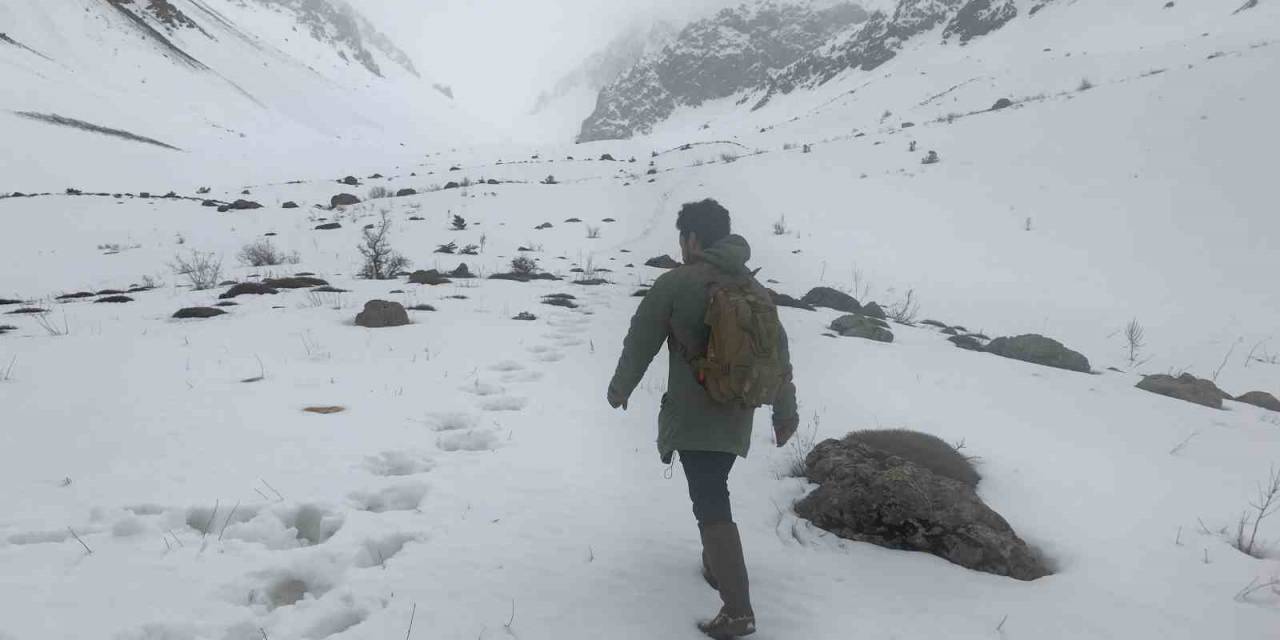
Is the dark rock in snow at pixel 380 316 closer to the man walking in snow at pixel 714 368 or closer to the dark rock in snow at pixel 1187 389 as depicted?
the man walking in snow at pixel 714 368

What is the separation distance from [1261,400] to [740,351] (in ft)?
23.8

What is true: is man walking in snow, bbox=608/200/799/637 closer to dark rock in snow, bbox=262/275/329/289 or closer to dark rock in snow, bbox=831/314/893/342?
dark rock in snow, bbox=831/314/893/342

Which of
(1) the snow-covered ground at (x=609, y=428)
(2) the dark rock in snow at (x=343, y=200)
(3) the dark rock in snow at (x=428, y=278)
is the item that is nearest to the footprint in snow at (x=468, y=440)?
(1) the snow-covered ground at (x=609, y=428)

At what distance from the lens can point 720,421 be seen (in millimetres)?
2736

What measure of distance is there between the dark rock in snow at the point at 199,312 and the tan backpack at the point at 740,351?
7116 mm

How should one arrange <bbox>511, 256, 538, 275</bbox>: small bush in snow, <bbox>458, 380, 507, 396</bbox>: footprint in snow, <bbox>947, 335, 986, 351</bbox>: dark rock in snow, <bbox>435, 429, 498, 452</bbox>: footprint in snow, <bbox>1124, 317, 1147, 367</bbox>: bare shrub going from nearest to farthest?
<bbox>435, 429, 498, 452</bbox>: footprint in snow < <bbox>458, 380, 507, 396</bbox>: footprint in snow < <bbox>947, 335, 986, 351</bbox>: dark rock in snow < <bbox>1124, 317, 1147, 367</bbox>: bare shrub < <bbox>511, 256, 538, 275</bbox>: small bush in snow

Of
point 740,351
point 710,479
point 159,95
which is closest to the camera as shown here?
point 740,351

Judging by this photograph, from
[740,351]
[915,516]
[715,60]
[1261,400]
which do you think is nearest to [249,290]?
[740,351]

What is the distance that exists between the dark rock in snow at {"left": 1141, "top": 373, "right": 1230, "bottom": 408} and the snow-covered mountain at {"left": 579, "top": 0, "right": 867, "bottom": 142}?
291 ft

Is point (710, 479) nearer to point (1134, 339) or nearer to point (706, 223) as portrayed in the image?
point (706, 223)

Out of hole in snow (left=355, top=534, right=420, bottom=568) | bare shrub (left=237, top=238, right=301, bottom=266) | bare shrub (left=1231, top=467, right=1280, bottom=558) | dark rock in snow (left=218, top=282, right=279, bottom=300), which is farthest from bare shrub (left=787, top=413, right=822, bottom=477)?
bare shrub (left=237, top=238, right=301, bottom=266)

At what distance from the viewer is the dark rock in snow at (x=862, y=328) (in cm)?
809

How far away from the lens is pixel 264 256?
42.1ft

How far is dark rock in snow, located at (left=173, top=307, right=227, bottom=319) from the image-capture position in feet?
24.2
